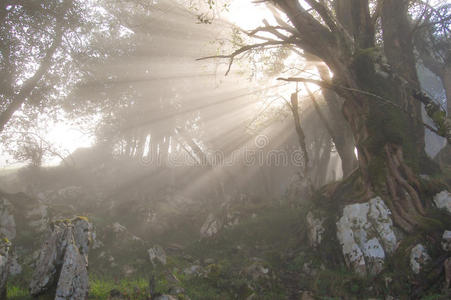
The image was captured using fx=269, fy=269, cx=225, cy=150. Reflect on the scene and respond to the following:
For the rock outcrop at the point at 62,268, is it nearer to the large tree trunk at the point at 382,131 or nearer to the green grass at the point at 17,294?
the green grass at the point at 17,294

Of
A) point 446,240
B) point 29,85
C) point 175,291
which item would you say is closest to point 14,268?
point 175,291

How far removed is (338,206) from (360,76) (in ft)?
15.1

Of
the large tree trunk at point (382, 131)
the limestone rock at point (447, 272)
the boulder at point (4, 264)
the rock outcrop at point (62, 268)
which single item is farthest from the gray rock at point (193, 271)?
the limestone rock at point (447, 272)

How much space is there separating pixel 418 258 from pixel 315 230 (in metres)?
3.33

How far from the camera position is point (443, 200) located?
7.54 metres

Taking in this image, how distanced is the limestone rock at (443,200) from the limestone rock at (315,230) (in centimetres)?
327

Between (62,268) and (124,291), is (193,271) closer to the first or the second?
(124,291)

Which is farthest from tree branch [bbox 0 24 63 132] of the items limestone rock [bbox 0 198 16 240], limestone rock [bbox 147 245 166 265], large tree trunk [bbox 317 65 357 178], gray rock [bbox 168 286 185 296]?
large tree trunk [bbox 317 65 357 178]

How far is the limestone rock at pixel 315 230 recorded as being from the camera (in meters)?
9.05

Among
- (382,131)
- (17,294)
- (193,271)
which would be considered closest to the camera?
(17,294)

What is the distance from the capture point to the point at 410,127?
9.18 metres

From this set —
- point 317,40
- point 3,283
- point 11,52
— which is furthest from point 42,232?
point 317,40

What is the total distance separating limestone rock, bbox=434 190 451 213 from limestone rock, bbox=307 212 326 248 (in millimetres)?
3269

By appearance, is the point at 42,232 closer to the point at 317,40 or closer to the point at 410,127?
the point at 317,40
